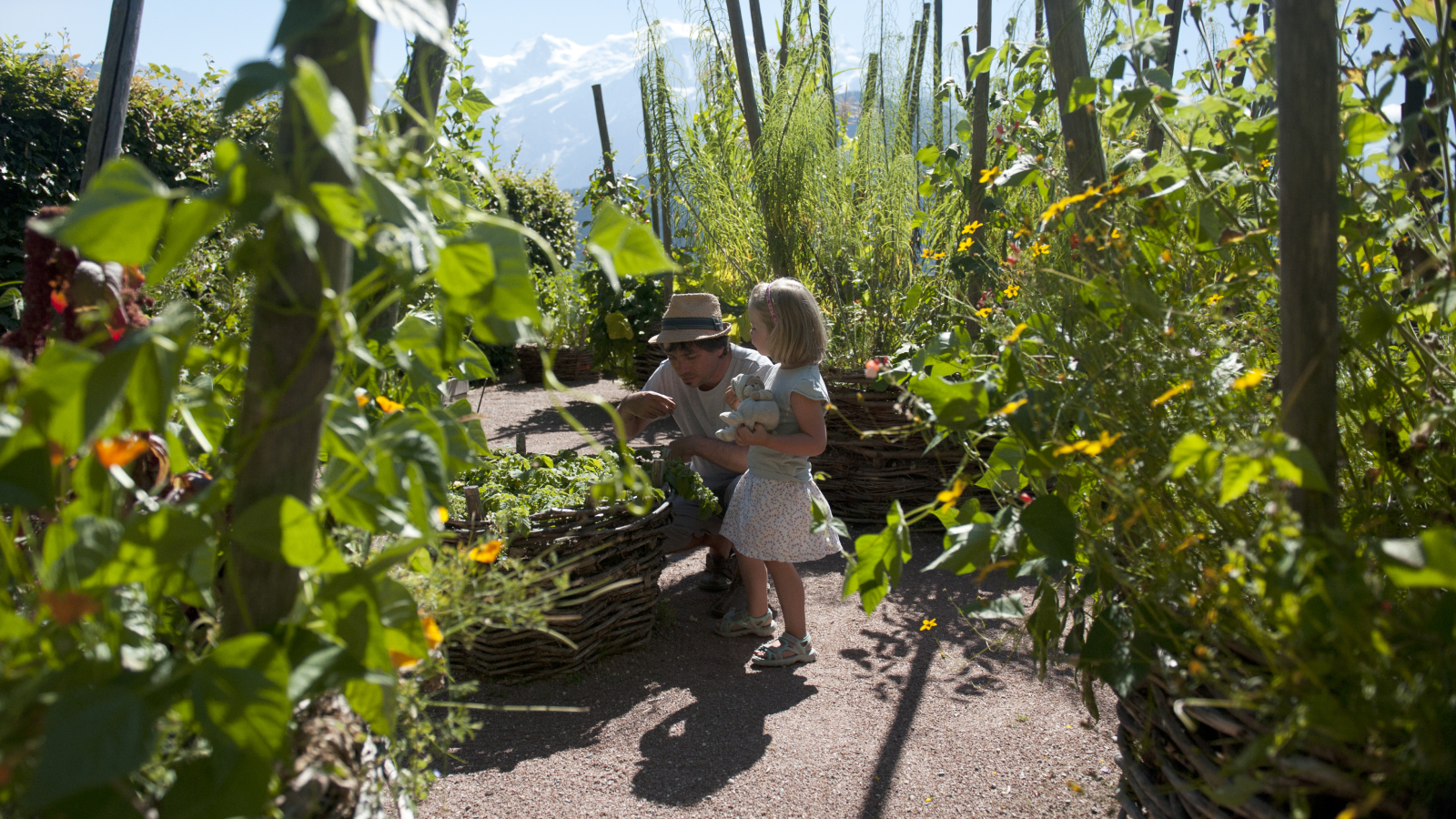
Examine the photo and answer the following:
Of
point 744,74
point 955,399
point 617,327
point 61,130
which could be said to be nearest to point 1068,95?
point 955,399

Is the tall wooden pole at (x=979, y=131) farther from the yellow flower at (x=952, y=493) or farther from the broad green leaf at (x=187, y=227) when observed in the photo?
the broad green leaf at (x=187, y=227)

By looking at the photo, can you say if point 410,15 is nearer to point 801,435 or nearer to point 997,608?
point 997,608

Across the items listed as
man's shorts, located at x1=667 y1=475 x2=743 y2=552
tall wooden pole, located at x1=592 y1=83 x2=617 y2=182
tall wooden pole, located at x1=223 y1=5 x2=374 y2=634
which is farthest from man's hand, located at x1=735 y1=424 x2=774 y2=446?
tall wooden pole, located at x1=592 y1=83 x2=617 y2=182

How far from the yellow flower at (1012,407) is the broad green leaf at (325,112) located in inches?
24.6

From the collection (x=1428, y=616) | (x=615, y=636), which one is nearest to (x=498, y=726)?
(x=615, y=636)

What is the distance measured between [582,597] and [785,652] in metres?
0.65

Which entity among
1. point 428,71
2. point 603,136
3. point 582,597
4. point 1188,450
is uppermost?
point 603,136

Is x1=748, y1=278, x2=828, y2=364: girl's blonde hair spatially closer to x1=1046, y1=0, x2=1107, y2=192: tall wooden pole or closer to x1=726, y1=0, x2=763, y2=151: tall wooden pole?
x1=1046, y1=0, x2=1107, y2=192: tall wooden pole

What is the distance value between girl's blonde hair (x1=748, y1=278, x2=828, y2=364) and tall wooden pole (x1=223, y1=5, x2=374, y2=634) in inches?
73.5

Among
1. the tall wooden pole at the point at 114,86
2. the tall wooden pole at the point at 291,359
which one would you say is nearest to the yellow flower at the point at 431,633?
the tall wooden pole at the point at 291,359

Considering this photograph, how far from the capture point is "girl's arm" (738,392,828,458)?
7.92 ft

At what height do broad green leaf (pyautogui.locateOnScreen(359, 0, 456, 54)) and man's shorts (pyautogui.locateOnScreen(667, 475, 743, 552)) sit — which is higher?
broad green leaf (pyautogui.locateOnScreen(359, 0, 456, 54))

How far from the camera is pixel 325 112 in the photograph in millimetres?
428

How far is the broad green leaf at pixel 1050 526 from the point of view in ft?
2.69
